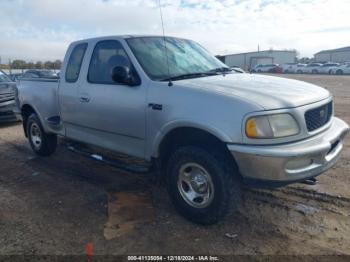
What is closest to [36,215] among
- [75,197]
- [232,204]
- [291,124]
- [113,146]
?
[75,197]

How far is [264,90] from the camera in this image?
3600 millimetres

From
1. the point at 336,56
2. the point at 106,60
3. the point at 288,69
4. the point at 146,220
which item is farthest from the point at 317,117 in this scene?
the point at 336,56

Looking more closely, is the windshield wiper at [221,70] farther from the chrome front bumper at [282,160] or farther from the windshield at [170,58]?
the chrome front bumper at [282,160]

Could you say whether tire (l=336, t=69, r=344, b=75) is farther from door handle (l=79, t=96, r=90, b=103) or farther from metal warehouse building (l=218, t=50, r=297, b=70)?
door handle (l=79, t=96, r=90, b=103)

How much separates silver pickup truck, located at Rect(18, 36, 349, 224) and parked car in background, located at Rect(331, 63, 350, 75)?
42867 mm

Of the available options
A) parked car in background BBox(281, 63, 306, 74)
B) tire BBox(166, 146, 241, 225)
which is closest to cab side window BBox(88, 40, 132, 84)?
tire BBox(166, 146, 241, 225)

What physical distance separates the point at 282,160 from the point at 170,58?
6.61 feet

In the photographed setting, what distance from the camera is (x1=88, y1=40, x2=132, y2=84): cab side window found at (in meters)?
4.51

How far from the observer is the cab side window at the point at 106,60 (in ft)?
14.8

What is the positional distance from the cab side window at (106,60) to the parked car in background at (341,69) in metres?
43.7

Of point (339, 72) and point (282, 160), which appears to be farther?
point (339, 72)

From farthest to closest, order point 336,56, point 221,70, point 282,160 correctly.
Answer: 1. point 336,56
2. point 221,70
3. point 282,160

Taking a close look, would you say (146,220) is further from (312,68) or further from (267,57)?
(267,57)

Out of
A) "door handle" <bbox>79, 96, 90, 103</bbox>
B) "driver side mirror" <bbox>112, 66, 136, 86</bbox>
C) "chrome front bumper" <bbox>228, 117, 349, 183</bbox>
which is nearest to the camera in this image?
"chrome front bumper" <bbox>228, 117, 349, 183</bbox>
